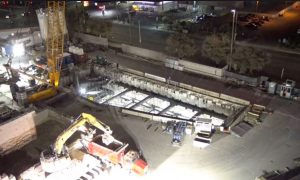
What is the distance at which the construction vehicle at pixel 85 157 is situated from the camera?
26445 millimetres

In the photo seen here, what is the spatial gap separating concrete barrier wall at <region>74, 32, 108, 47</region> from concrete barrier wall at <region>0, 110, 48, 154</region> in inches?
1011

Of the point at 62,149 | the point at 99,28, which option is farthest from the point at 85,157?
the point at 99,28

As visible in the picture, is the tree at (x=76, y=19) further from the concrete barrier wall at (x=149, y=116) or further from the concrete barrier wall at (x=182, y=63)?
the concrete barrier wall at (x=149, y=116)

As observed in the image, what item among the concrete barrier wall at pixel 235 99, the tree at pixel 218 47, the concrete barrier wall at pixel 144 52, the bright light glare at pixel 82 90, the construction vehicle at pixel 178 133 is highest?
the tree at pixel 218 47

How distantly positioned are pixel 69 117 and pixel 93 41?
26252 millimetres

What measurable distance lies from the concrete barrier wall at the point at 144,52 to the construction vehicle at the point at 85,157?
939 inches

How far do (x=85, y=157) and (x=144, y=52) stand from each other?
26.8 meters

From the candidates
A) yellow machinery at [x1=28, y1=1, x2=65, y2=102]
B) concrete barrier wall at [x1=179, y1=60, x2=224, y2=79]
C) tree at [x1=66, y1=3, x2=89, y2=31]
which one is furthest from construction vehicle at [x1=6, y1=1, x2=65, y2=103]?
concrete barrier wall at [x1=179, y1=60, x2=224, y2=79]

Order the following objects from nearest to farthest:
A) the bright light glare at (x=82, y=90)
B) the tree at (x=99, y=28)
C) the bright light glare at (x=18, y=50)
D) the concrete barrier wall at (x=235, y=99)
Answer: the concrete barrier wall at (x=235, y=99), the bright light glare at (x=82, y=90), the bright light glare at (x=18, y=50), the tree at (x=99, y=28)

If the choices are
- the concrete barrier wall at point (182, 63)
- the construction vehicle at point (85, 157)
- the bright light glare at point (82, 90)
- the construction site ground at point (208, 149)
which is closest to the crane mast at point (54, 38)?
the bright light glare at point (82, 90)

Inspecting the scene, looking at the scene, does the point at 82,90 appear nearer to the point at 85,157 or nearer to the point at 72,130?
the point at 85,157

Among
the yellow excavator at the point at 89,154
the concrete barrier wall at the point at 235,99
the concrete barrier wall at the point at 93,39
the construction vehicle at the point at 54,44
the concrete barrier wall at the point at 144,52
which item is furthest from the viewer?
the concrete barrier wall at the point at 93,39

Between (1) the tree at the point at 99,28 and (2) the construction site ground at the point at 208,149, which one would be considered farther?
(1) the tree at the point at 99,28

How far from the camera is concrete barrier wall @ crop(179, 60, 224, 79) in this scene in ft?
147
